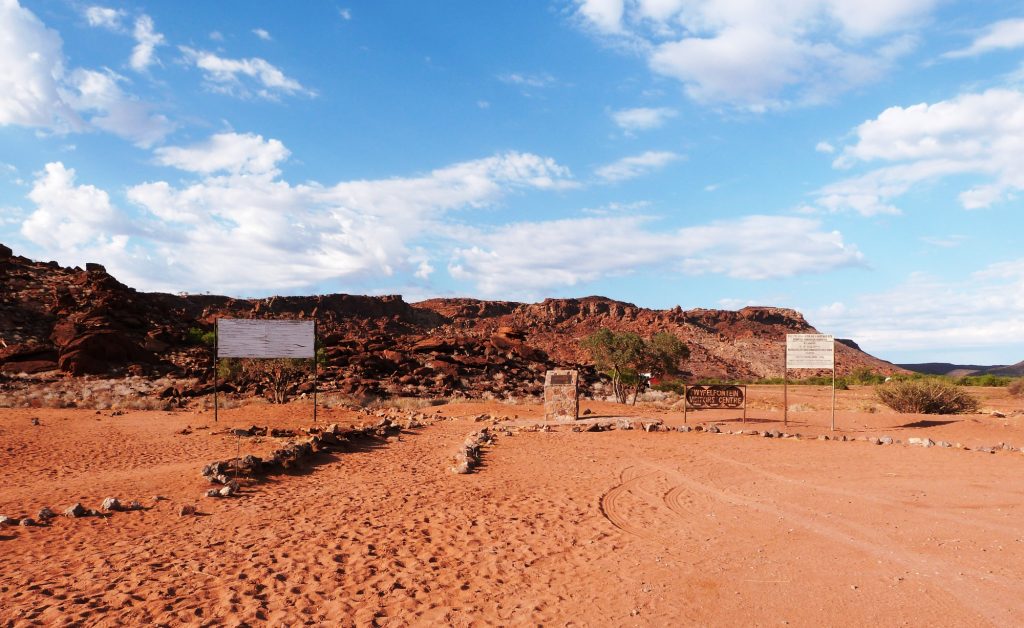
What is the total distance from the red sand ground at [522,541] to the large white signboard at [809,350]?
6146mm

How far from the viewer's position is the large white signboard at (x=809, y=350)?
21328mm

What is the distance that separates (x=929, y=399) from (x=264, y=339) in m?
25.8

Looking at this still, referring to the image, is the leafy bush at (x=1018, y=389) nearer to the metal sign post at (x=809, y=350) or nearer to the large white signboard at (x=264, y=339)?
the metal sign post at (x=809, y=350)

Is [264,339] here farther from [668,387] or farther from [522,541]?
[668,387]

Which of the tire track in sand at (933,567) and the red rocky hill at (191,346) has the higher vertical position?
the red rocky hill at (191,346)

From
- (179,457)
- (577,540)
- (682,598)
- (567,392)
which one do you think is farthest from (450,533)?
(567,392)

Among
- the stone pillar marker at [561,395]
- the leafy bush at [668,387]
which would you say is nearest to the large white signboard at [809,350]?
the stone pillar marker at [561,395]

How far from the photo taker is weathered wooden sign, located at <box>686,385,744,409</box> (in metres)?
22.6

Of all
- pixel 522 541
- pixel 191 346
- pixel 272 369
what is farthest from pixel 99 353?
pixel 522 541

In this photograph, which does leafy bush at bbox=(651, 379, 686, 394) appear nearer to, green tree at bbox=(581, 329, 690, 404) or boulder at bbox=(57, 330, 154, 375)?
green tree at bbox=(581, 329, 690, 404)

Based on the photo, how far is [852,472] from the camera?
13.5 meters

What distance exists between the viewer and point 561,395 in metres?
23.2

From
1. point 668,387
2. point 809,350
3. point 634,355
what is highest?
point 809,350

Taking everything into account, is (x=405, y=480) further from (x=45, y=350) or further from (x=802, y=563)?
(x=45, y=350)
